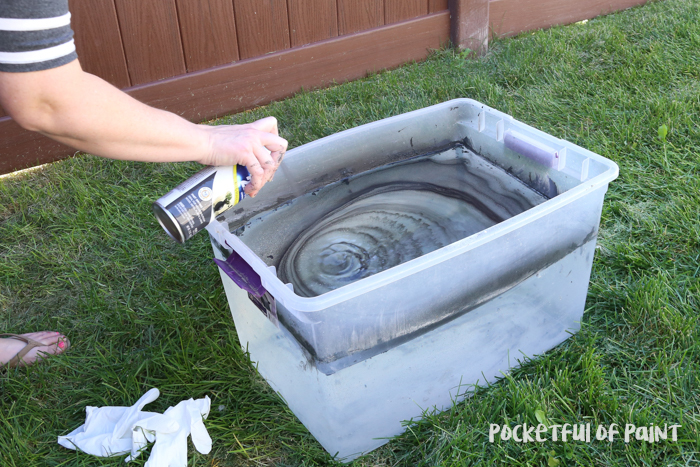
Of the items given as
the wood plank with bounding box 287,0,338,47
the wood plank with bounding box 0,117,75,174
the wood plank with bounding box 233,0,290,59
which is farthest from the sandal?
the wood plank with bounding box 287,0,338,47

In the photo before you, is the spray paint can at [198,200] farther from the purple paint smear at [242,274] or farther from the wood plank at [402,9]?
the wood plank at [402,9]

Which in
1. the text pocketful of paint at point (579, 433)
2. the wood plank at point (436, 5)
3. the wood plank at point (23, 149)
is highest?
the wood plank at point (436, 5)

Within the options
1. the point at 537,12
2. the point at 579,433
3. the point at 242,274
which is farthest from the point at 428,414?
the point at 537,12

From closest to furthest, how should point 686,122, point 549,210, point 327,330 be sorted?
point 327,330 → point 549,210 → point 686,122

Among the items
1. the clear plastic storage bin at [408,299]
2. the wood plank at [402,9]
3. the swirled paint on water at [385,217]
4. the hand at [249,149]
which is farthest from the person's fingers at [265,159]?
the wood plank at [402,9]

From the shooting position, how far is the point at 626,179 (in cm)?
182

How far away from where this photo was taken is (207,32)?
7.64ft

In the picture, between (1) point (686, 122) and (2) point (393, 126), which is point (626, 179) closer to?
(1) point (686, 122)

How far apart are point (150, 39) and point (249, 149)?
1419 mm

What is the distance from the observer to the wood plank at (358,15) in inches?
101

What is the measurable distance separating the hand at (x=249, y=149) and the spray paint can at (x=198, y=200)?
24 mm

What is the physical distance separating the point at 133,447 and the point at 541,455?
0.76m

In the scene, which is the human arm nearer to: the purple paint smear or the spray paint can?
the spray paint can

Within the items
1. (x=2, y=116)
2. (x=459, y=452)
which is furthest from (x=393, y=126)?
(x=2, y=116)
